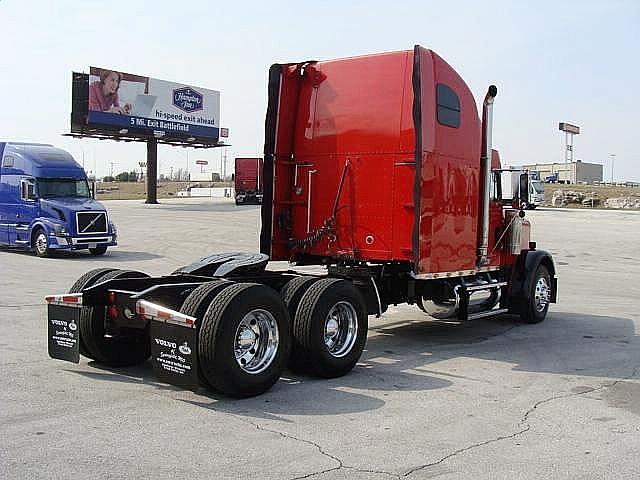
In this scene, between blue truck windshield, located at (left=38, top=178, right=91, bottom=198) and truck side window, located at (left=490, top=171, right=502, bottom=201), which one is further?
blue truck windshield, located at (left=38, top=178, right=91, bottom=198)

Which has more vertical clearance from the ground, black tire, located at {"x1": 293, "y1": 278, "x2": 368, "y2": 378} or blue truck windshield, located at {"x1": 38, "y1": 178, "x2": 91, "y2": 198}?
blue truck windshield, located at {"x1": 38, "y1": 178, "x2": 91, "y2": 198}

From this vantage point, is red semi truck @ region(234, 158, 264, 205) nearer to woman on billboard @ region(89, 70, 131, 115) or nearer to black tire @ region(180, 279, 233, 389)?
woman on billboard @ region(89, 70, 131, 115)

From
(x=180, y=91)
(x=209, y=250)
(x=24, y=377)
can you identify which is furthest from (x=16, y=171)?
(x=180, y=91)

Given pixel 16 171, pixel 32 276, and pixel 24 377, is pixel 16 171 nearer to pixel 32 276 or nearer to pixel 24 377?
pixel 32 276

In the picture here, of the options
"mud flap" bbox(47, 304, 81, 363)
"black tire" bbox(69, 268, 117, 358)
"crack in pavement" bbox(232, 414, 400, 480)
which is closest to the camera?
"crack in pavement" bbox(232, 414, 400, 480)

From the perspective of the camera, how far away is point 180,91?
205 feet

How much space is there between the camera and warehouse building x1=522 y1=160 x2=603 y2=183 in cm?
14850

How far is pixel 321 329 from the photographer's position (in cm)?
771

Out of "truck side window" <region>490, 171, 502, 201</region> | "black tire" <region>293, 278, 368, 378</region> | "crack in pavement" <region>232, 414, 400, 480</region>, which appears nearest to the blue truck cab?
"truck side window" <region>490, 171, 502, 201</region>

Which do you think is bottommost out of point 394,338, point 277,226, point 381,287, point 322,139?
point 394,338

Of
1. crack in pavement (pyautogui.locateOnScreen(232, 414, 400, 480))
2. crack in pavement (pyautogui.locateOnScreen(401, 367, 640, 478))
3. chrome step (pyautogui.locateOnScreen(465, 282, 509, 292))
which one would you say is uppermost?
chrome step (pyautogui.locateOnScreen(465, 282, 509, 292))

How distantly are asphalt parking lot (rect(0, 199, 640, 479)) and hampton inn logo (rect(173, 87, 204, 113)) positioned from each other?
52550 millimetres

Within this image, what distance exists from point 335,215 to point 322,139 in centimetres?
99

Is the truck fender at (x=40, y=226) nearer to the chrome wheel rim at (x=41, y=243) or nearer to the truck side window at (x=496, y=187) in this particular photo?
the chrome wheel rim at (x=41, y=243)
